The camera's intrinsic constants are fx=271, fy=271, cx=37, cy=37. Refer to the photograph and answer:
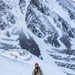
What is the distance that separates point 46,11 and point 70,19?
7.22 metres

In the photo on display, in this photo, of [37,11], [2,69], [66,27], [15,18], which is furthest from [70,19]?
[2,69]

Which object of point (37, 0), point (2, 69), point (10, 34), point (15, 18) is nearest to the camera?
point (2, 69)

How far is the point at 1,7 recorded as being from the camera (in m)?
70.9

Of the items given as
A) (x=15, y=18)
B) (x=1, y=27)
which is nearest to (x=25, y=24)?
(x=15, y=18)

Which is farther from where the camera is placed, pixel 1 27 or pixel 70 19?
pixel 70 19

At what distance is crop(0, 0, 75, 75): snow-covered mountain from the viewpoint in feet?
222

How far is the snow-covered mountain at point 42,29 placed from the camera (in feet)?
222

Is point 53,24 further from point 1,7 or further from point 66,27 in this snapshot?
point 1,7

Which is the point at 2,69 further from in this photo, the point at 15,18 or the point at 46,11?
the point at 46,11

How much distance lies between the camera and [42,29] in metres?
73.6

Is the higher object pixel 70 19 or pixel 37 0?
pixel 37 0

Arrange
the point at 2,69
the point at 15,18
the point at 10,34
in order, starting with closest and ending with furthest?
the point at 2,69 → the point at 10,34 → the point at 15,18

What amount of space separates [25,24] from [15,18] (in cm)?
325

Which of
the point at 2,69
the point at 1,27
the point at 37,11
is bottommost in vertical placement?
the point at 2,69
